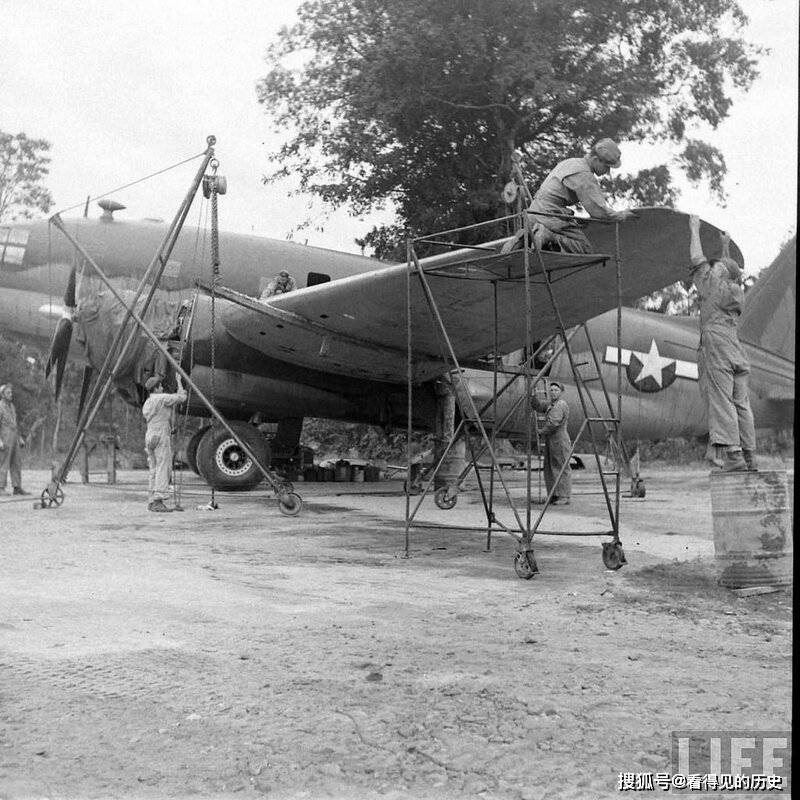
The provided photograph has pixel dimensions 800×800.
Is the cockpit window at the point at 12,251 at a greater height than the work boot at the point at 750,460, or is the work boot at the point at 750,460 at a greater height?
the cockpit window at the point at 12,251

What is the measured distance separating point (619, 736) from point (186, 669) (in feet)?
6.42

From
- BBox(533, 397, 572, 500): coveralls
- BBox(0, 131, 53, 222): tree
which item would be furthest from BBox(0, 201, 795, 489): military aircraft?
BBox(0, 131, 53, 222): tree

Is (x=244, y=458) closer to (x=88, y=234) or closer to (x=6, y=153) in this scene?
(x=88, y=234)

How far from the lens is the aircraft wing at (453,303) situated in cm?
850

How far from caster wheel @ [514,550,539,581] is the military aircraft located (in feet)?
7.69

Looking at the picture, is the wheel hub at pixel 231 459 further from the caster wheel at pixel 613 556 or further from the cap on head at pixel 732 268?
the cap on head at pixel 732 268

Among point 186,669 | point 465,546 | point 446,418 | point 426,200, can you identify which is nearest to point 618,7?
point 426,200

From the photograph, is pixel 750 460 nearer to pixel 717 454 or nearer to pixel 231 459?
pixel 717 454

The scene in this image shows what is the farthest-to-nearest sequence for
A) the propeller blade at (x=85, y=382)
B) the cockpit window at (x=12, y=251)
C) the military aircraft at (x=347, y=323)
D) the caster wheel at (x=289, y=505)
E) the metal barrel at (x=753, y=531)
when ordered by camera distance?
the cockpit window at (x=12, y=251)
the propeller blade at (x=85, y=382)
the caster wheel at (x=289, y=505)
the military aircraft at (x=347, y=323)
the metal barrel at (x=753, y=531)

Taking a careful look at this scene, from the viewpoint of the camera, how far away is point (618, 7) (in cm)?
2420

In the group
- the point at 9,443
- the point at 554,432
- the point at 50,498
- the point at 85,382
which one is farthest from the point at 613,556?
the point at 9,443

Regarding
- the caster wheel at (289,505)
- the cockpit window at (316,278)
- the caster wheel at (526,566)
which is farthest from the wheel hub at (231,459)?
the caster wheel at (526,566)

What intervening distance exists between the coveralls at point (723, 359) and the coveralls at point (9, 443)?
11.7 meters

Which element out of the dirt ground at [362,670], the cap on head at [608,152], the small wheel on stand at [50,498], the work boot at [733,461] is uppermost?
the cap on head at [608,152]
